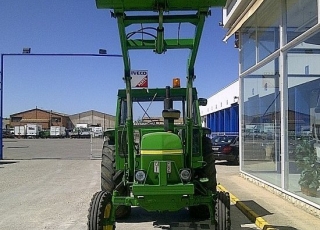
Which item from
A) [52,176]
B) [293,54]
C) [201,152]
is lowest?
[52,176]

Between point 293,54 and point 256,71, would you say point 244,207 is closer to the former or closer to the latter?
point 293,54

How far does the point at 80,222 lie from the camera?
26.0ft

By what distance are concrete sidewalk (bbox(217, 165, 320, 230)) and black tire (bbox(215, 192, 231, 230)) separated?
1440 mm

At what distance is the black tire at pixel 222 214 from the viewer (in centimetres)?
587

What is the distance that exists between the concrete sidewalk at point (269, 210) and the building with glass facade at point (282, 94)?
25cm

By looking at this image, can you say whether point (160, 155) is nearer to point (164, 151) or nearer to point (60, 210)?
point (164, 151)

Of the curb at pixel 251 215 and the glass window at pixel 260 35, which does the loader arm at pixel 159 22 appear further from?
the glass window at pixel 260 35

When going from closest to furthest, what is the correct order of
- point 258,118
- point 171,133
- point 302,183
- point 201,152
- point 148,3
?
point 148,3, point 171,133, point 201,152, point 302,183, point 258,118

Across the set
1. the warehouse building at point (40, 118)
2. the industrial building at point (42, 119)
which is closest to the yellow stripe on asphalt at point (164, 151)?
the industrial building at point (42, 119)

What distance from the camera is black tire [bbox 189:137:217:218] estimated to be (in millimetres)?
7348

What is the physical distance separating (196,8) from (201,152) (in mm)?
2559

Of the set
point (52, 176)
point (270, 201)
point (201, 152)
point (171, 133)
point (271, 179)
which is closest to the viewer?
point (171, 133)

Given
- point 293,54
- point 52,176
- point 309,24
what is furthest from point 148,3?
point 52,176

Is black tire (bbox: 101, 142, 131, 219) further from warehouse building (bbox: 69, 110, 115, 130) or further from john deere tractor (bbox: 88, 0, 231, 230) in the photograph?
warehouse building (bbox: 69, 110, 115, 130)
